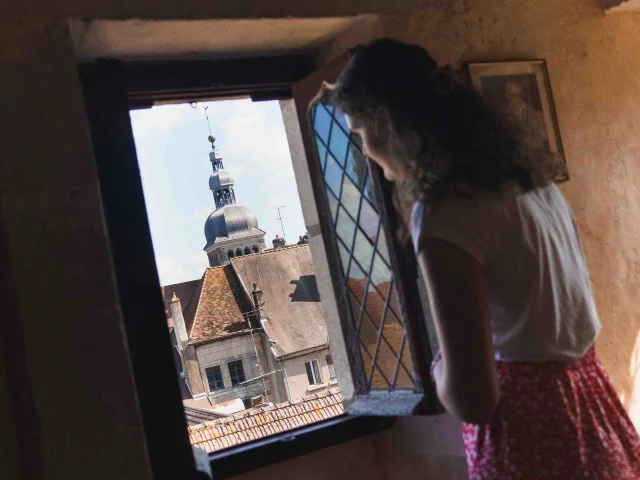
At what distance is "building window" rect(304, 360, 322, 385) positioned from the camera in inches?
172

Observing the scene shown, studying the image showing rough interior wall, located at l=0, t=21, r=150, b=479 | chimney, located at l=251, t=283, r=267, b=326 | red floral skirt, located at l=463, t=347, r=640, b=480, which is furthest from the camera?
chimney, located at l=251, t=283, r=267, b=326

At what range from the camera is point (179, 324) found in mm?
3018

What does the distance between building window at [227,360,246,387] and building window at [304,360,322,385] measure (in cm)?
65

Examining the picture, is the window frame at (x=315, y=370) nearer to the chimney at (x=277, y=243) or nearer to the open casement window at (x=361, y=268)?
the chimney at (x=277, y=243)

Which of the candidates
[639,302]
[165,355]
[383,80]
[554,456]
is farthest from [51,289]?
[639,302]

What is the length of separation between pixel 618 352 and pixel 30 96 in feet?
6.03

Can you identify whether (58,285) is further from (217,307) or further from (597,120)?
(217,307)

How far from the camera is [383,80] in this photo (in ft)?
3.81

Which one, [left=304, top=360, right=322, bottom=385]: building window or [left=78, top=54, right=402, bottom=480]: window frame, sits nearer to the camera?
[left=78, top=54, right=402, bottom=480]: window frame

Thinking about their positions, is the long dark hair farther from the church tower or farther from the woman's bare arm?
the church tower

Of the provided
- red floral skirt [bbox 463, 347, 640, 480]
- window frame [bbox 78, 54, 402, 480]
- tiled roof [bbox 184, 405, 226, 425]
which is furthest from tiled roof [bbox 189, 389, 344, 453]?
red floral skirt [bbox 463, 347, 640, 480]

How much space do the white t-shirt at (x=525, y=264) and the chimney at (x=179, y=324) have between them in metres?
1.78

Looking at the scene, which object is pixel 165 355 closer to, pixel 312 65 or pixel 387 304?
pixel 387 304

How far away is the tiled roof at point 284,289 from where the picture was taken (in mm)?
4039
